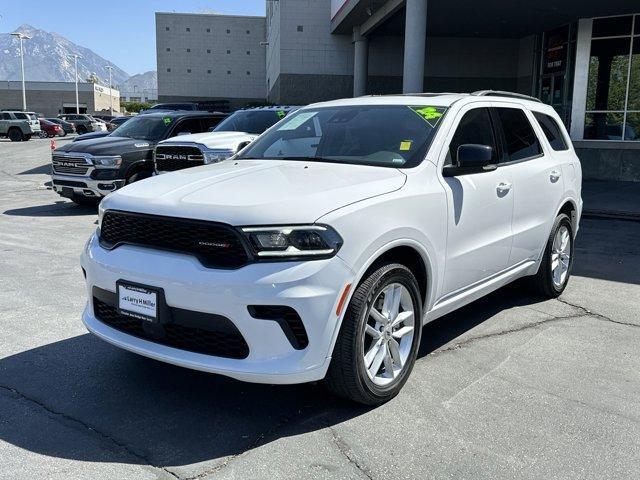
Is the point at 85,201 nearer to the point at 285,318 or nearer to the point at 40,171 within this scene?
the point at 40,171

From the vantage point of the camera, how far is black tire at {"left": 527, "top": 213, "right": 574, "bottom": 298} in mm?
5641

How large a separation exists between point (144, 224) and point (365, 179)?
1327 millimetres

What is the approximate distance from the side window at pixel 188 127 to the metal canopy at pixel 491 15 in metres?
9.80

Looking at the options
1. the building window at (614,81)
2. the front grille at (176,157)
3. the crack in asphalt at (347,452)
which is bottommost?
the crack in asphalt at (347,452)

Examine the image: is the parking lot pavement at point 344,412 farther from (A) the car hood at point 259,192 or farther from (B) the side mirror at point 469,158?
(B) the side mirror at point 469,158

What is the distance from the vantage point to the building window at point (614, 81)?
17.3 meters

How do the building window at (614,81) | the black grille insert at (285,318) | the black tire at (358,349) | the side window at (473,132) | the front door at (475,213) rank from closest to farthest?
the black grille insert at (285,318), the black tire at (358,349), the front door at (475,213), the side window at (473,132), the building window at (614,81)

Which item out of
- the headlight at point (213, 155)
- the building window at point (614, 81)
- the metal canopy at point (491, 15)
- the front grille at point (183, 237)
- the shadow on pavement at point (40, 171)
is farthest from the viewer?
the shadow on pavement at point (40, 171)

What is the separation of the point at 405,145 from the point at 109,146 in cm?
799

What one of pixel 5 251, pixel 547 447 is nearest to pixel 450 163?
pixel 547 447

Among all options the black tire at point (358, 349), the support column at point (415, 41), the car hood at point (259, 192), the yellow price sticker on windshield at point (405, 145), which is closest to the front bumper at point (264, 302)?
the black tire at point (358, 349)

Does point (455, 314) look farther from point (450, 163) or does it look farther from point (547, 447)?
point (547, 447)

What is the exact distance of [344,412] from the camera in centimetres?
354

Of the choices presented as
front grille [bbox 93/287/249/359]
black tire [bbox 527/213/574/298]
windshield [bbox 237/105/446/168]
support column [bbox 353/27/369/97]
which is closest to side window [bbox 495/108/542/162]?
black tire [bbox 527/213/574/298]
